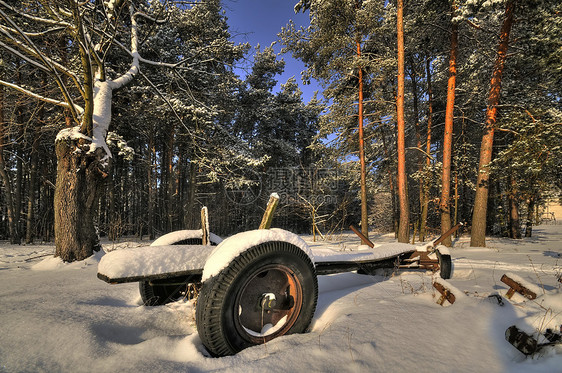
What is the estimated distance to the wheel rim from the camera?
177 cm

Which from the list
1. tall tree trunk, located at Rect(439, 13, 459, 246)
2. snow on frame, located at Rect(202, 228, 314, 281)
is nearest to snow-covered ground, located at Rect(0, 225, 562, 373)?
snow on frame, located at Rect(202, 228, 314, 281)

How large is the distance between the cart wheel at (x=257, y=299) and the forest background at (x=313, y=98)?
4931mm

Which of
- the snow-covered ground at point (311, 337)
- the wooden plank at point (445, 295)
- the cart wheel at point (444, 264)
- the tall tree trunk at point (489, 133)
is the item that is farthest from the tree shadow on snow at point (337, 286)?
the tall tree trunk at point (489, 133)

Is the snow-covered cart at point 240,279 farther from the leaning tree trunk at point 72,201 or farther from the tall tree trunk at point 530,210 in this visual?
the tall tree trunk at point 530,210

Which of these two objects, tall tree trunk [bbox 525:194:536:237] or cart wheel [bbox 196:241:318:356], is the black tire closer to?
cart wheel [bbox 196:241:318:356]

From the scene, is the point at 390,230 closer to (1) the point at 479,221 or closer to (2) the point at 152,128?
(1) the point at 479,221

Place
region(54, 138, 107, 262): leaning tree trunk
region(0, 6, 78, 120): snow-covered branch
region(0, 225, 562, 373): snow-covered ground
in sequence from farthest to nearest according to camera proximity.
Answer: region(54, 138, 107, 262): leaning tree trunk → region(0, 6, 78, 120): snow-covered branch → region(0, 225, 562, 373): snow-covered ground

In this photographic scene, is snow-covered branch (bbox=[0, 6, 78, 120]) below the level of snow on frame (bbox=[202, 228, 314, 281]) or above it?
above

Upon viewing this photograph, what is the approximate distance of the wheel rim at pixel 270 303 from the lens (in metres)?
1.77

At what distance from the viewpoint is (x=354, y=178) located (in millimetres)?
15055

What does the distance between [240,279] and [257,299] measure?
0.41 meters

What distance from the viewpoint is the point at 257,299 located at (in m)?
1.89

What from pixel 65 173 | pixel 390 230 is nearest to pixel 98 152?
pixel 65 173

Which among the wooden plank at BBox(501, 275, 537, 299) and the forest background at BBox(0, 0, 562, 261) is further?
the forest background at BBox(0, 0, 562, 261)
